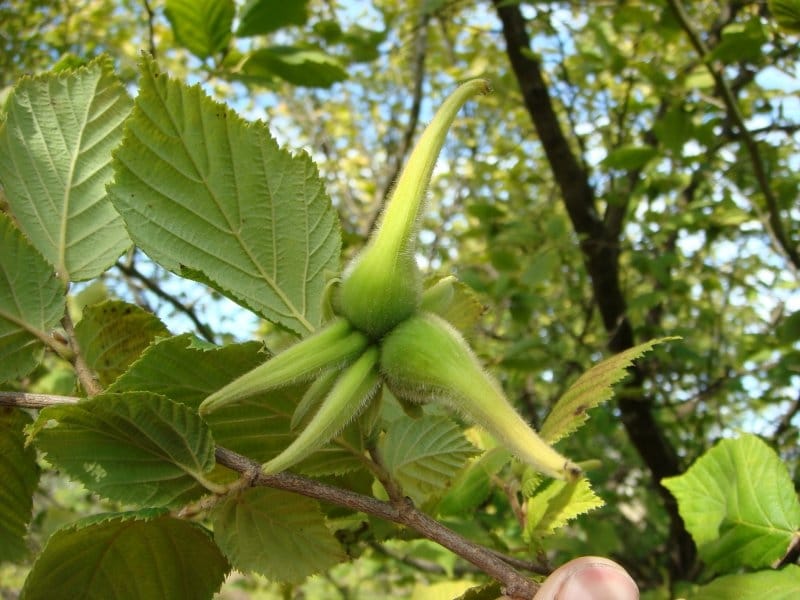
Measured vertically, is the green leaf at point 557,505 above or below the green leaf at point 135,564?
below

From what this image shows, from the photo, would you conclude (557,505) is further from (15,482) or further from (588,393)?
(15,482)

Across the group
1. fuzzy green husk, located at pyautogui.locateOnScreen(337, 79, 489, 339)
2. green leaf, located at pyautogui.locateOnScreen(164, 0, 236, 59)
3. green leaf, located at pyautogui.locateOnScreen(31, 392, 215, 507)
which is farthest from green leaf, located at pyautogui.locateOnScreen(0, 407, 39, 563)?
green leaf, located at pyautogui.locateOnScreen(164, 0, 236, 59)

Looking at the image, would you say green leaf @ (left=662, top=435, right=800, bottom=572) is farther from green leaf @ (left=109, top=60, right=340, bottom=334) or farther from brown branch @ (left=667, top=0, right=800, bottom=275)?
brown branch @ (left=667, top=0, right=800, bottom=275)

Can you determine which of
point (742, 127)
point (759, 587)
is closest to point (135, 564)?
point (759, 587)

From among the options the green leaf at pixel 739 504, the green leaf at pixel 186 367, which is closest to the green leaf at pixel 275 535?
the green leaf at pixel 186 367

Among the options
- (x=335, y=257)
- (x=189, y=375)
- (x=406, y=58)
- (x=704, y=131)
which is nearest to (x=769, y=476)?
(x=335, y=257)

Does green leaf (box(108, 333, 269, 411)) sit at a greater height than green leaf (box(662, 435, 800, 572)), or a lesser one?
greater

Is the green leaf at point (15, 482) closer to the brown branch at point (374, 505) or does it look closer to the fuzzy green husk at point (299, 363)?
the brown branch at point (374, 505)
